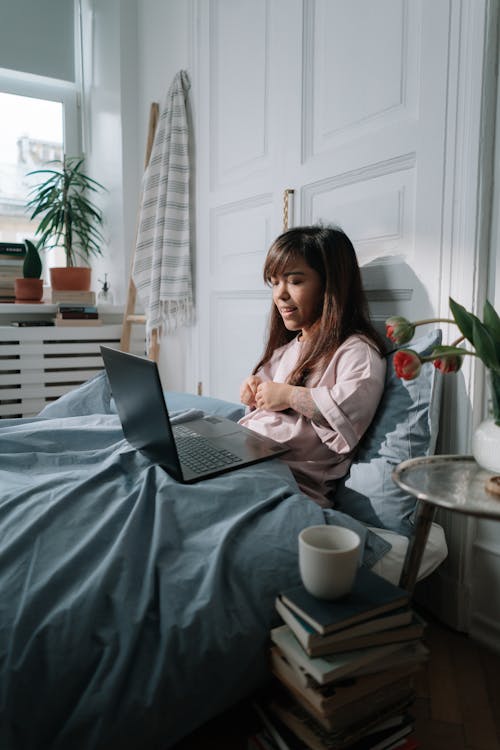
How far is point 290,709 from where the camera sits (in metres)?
0.92

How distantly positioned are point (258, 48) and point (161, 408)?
1656 millimetres

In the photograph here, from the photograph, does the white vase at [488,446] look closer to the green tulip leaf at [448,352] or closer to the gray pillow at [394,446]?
the green tulip leaf at [448,352]

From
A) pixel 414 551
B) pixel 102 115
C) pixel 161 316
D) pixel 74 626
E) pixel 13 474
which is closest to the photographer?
pixel 74 626

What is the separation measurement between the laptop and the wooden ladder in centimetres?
138

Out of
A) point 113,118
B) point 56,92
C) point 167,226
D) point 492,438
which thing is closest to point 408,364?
point 492,438

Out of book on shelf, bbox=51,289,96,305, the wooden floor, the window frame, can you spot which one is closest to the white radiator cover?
book on shelf, bbox=51,289,96,305

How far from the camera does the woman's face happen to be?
1511mm

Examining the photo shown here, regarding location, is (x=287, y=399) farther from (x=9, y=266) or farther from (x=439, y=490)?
(x=9, y=266)

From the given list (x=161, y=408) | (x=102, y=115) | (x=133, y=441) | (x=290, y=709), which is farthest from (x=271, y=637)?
(x=102, y=115)

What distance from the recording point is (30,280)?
3051 millimetres

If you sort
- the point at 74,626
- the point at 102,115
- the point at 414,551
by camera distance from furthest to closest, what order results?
the point at 102,115 < the point at 414,551 < the point at 74,626

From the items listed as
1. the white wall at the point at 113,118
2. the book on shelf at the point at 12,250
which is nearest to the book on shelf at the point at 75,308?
the white wall at the point at 113,118

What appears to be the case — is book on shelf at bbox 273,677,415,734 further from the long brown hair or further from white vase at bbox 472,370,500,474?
the long brown hair

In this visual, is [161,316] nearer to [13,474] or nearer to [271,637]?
[13,474]
